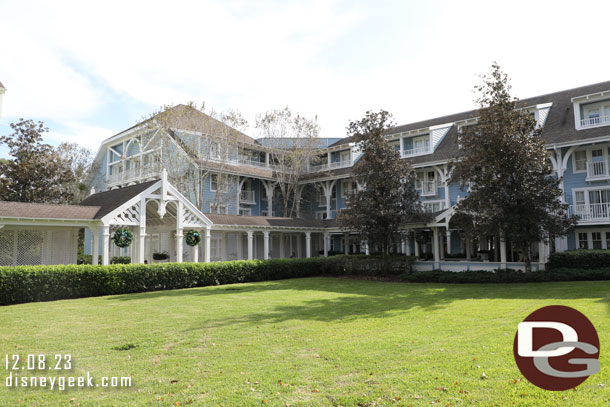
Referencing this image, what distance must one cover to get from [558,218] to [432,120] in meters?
17.6

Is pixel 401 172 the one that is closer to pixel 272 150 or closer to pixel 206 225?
pixel 206 225

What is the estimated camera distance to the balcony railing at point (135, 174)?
1105 inches

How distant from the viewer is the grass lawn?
186 inches

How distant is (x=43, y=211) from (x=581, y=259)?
21.6 m

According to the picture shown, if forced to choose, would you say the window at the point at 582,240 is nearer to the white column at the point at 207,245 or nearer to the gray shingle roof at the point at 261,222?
the gray shingle roof at the point at 261,222

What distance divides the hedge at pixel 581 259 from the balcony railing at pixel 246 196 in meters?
21.2

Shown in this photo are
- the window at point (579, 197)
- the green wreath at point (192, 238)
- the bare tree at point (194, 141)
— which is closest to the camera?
the green wreath at point (192, 238)

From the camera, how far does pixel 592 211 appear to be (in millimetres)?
22828

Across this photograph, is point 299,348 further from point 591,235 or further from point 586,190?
point 586,190

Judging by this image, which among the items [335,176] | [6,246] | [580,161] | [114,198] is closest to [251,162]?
[335,176]

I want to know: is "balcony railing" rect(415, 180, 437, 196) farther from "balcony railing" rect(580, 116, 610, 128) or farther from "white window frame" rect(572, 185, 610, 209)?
"balcony railing" rect(580, 116, 610, 128)

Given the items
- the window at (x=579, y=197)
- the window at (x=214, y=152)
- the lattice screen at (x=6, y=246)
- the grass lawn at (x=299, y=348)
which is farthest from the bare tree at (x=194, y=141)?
the window at (x=579, y=197)

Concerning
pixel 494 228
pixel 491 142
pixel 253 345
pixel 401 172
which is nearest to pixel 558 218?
pixel 494 228

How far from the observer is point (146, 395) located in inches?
192
